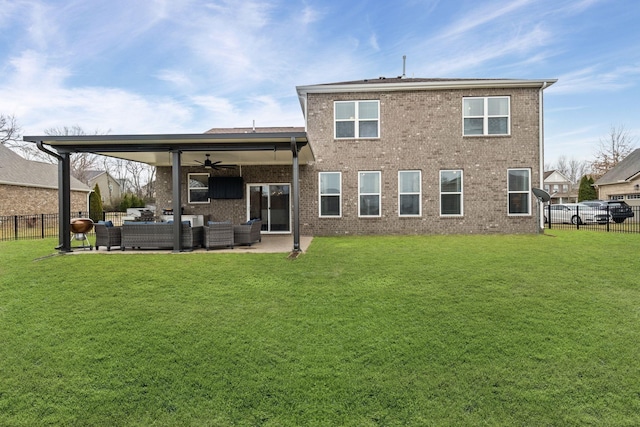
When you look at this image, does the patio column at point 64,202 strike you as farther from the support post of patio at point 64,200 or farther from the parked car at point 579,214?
the parked car at point 579,214

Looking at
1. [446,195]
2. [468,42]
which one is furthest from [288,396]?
[468,42]

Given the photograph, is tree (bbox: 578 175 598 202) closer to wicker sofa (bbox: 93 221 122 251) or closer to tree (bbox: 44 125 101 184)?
wicker sofa (bbox: 93 221 122 251)

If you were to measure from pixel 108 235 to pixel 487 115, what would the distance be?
541 inches

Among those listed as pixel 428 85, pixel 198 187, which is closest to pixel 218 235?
pixel 198 187

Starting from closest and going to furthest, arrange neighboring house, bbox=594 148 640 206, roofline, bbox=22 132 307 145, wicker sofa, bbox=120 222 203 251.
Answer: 1. roofline, bbox=22 132 307 145
2. wicker sofa, bbox=120 222 203 251
3. neighboring house, bbox=594 148 640 206

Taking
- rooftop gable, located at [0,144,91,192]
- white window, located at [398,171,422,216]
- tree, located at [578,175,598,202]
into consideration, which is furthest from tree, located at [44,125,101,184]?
tree, located at [578,175,598,202]

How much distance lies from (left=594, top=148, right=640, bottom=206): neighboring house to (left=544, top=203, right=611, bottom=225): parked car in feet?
34.4

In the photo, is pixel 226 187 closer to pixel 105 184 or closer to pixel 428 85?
pixel 428 85

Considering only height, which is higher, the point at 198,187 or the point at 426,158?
the point at 426,158

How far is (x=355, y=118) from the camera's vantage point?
14273mm

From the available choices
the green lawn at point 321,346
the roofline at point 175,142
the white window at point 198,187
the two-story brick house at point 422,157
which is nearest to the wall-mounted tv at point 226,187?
the white window at point 198,187

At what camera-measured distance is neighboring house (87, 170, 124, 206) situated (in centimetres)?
4522

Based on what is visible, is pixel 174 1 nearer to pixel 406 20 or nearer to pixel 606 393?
pixel 406 20

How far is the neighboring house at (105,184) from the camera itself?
45.2 m
